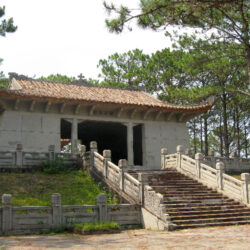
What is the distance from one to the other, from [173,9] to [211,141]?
3679 cm

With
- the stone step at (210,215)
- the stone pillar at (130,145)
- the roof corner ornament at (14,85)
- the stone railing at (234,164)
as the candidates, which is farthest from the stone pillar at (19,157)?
the stone railing at (234,164)

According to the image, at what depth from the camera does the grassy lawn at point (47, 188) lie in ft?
40.9

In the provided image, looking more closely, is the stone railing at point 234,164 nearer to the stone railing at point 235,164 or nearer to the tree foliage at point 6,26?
the stone railing at point 235,164

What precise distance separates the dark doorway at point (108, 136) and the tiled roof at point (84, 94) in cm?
187

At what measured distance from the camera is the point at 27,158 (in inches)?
635

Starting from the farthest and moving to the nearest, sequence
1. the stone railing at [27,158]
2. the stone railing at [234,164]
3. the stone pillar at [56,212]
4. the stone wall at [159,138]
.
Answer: the stone wall at [159,138] → the stone railing at [234,164] → the stone railing at [27,158] → the stone pillar at [56,212]

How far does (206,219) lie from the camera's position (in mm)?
11586

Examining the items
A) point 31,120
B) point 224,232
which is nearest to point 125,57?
point 31,120

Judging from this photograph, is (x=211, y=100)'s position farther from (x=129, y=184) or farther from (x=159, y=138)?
(x=129, y=184)

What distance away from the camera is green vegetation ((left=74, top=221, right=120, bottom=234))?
1005 centimetres

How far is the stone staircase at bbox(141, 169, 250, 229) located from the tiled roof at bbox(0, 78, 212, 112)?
215 inches

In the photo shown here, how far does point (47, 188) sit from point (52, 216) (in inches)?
124

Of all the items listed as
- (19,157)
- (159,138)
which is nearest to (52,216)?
(19,157)

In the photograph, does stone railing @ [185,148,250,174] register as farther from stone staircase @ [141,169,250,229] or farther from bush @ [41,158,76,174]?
bush @ [41,158,76,174]
